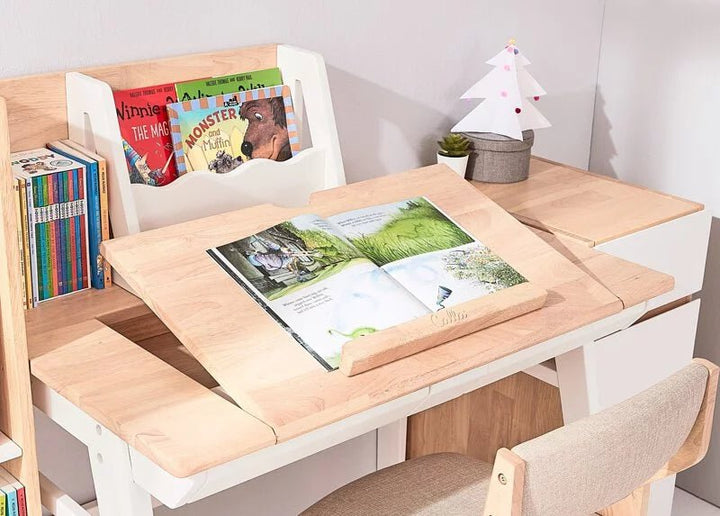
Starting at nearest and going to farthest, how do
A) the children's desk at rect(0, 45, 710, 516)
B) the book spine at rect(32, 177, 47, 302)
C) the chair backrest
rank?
the chair backrest < the children's desk at rect(0, 45, 710, 516) < the book spine at rect(32, 177, 47, 302)

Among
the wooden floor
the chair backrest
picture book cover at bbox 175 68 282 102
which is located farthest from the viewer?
the wooden floor

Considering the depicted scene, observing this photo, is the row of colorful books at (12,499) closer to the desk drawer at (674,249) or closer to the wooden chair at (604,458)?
the wooden chair at (604,458)

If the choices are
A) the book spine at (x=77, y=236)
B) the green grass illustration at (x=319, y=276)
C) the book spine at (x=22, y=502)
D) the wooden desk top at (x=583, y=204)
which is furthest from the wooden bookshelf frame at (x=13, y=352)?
the wooden desk top at (x=583, y=204)

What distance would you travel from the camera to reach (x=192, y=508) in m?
1.99

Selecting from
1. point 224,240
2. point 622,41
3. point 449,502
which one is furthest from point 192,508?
point 622,41

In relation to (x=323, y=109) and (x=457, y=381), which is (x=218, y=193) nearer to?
(x=323, y=109)

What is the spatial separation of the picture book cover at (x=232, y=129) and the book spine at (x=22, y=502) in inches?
23.0

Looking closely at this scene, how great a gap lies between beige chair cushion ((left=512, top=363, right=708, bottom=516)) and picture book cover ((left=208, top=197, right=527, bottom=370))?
319 millimetres

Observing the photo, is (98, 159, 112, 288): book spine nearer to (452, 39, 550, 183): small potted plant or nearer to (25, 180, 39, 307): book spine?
(25, 180, 39, 307): book spine

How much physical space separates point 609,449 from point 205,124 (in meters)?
0.90

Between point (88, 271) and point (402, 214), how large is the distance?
1.68ft

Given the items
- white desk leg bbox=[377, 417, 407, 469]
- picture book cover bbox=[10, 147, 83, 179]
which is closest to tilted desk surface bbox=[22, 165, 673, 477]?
picture book cover bbox=[10, 147, 83, 179]

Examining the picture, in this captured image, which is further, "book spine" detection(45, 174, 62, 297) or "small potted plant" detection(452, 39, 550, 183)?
"small potted plant" detection(452, 39, 550, 183)

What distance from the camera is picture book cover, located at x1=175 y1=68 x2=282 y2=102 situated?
1.67 m
